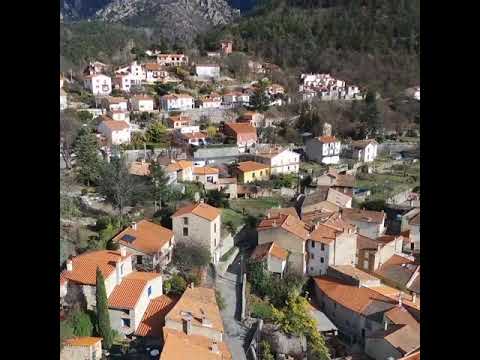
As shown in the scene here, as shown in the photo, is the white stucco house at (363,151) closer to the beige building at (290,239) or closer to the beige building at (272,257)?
the beige building at (290,239)

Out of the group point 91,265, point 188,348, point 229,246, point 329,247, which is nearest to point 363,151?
point 229,246

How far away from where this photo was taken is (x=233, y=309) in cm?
1351

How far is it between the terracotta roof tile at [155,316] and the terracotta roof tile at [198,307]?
44 centimetres

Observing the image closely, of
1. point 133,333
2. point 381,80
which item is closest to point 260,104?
point 381,80

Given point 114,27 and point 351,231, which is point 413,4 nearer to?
point 114,27

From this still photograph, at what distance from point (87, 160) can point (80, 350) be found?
1170cm

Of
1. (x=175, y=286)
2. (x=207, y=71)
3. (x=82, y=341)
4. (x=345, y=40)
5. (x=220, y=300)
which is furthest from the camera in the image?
(x=345, y=40)

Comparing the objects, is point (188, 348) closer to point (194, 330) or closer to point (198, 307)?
point (194, 330)

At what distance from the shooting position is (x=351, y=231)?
16000 millimetres

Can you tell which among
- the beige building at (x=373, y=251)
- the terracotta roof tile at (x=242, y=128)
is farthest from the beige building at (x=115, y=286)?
the terracotta roof tile at (x=242, y=128)

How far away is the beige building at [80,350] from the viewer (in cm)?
1012

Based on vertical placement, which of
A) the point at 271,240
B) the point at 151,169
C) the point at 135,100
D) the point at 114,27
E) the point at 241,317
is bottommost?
the point at 241,317
